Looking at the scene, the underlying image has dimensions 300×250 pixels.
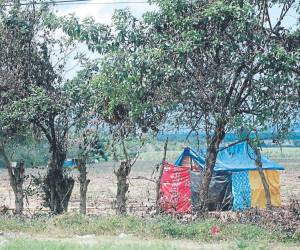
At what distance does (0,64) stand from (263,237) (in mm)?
7831

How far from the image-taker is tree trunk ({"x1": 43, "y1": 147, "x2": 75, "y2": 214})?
16.3 metres

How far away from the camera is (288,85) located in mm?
12227

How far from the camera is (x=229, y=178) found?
20016mm

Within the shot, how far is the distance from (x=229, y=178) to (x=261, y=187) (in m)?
1.19

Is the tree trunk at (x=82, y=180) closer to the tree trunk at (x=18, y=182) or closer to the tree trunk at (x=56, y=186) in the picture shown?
the tree trunk at (x=56, y=186)

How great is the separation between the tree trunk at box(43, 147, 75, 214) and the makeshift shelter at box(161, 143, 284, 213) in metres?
3.47

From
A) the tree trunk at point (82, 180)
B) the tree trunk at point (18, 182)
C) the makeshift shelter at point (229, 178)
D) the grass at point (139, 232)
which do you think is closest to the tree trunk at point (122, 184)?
the tree trunk at point (82, 180)

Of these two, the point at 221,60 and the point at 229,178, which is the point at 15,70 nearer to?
the point at 221,60

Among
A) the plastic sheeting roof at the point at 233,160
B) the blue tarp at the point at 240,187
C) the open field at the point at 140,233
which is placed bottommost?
the open field at the point at 140,233

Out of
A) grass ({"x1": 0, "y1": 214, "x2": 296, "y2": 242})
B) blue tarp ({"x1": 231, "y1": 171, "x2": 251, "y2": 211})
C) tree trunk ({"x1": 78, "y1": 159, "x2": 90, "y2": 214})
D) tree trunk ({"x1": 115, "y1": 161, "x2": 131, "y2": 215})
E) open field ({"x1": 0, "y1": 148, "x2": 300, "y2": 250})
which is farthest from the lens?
blue tarp ({"x1": 231, "y1": 171, "x2": 251, "y2": 211})

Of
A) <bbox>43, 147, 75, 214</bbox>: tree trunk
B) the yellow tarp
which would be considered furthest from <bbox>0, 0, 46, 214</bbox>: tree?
the yellow tarp

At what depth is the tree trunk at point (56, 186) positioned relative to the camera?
53.4 feet

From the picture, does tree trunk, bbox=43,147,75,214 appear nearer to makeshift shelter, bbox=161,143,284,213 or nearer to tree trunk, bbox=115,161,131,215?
tree trunk, bbox=115,161,131,215

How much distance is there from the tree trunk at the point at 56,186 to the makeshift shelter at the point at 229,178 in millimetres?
3467
